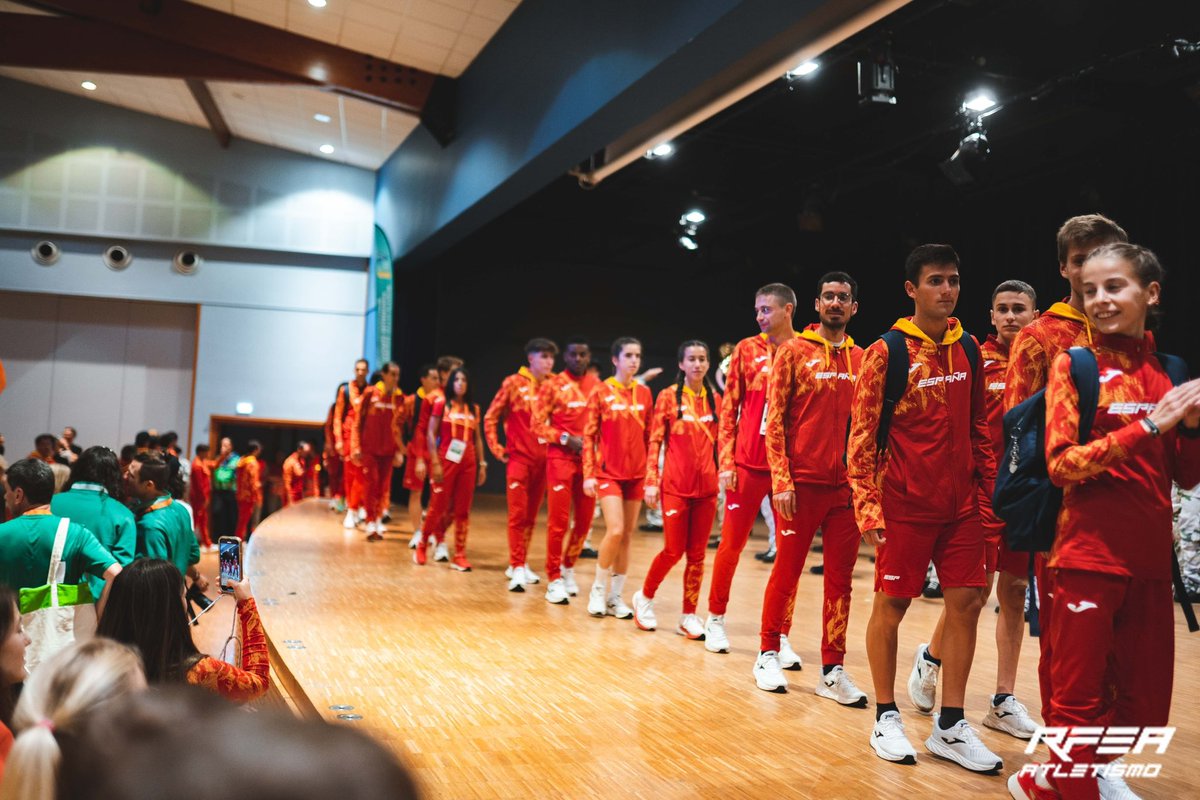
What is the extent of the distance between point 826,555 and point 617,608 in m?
2.03

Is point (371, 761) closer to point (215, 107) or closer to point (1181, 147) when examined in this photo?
point (1181, 147)

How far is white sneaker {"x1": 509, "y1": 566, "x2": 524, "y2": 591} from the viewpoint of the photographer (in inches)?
262

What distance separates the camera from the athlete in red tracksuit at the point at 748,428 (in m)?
4.57

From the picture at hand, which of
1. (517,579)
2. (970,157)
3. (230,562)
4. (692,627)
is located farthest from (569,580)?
(970,157)

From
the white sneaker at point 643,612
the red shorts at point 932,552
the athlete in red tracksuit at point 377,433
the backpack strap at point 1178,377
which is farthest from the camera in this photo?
the athlete in red tracksuit at point 377,433

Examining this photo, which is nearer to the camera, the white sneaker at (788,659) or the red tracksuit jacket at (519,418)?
the white sneaker at (788,659)

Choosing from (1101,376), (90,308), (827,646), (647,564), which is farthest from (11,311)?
(1101,376)

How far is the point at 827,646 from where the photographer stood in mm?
3943

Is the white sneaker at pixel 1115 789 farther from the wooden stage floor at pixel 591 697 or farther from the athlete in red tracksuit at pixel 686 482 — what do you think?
the athlete in red tracksuit at pixel 686 482

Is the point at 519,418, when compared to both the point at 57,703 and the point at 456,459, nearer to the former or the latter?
the point at 456,459

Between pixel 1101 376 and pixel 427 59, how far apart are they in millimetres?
9774

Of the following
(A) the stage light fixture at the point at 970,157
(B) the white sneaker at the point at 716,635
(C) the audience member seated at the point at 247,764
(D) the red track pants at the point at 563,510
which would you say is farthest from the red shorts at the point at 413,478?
(C) the audience member seated at the point at 247,764

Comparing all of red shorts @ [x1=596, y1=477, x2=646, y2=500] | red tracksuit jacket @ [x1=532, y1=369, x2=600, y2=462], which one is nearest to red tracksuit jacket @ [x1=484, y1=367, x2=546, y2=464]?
red tracksuit jacket @ [x1=532, y1=369, x2=600, y2=462]

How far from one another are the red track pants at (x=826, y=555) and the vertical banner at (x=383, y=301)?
11232mm
